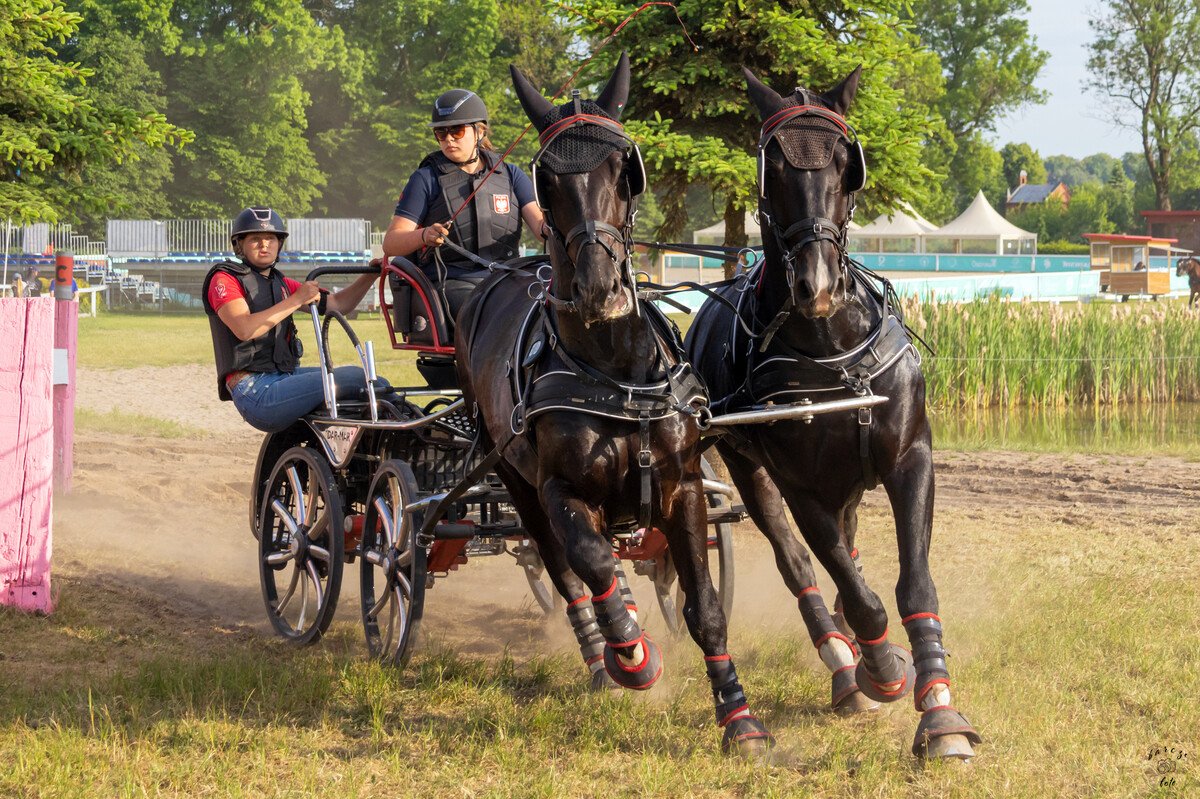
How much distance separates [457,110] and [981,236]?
152 feet

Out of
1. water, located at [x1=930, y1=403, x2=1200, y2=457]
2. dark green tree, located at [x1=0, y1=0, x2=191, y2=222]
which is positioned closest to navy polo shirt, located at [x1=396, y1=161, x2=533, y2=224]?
dark green tree, located at [x1=0, y1=0, x2=191, y2=222]

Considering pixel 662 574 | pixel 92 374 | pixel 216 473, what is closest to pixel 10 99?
pixel 216 473

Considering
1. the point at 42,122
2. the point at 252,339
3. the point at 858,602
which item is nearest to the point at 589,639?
the point at 858,602

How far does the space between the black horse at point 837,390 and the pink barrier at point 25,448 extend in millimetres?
3550

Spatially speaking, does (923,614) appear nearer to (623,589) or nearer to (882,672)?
(882,672)

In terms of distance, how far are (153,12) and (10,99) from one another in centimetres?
4325

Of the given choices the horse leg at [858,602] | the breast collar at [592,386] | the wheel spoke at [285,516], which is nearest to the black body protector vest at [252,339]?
the wheel spoke at [285,516]

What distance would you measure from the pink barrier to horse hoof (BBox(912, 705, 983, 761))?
14.7 ft

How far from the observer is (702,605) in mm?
4703

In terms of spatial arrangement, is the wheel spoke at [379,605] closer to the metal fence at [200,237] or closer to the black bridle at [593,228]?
the black bridle at [593,228]

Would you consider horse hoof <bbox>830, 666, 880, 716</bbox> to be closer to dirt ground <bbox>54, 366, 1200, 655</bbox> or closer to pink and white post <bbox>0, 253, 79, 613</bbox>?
dirt ground <bbox>54, 366, 1200, 655</bbox>

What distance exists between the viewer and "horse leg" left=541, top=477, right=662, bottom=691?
177 inches

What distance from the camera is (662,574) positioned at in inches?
261

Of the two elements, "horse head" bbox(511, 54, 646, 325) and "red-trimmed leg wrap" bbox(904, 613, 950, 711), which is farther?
"red-trimmed leg wrap" bbox(904, 613, 950, 711)
